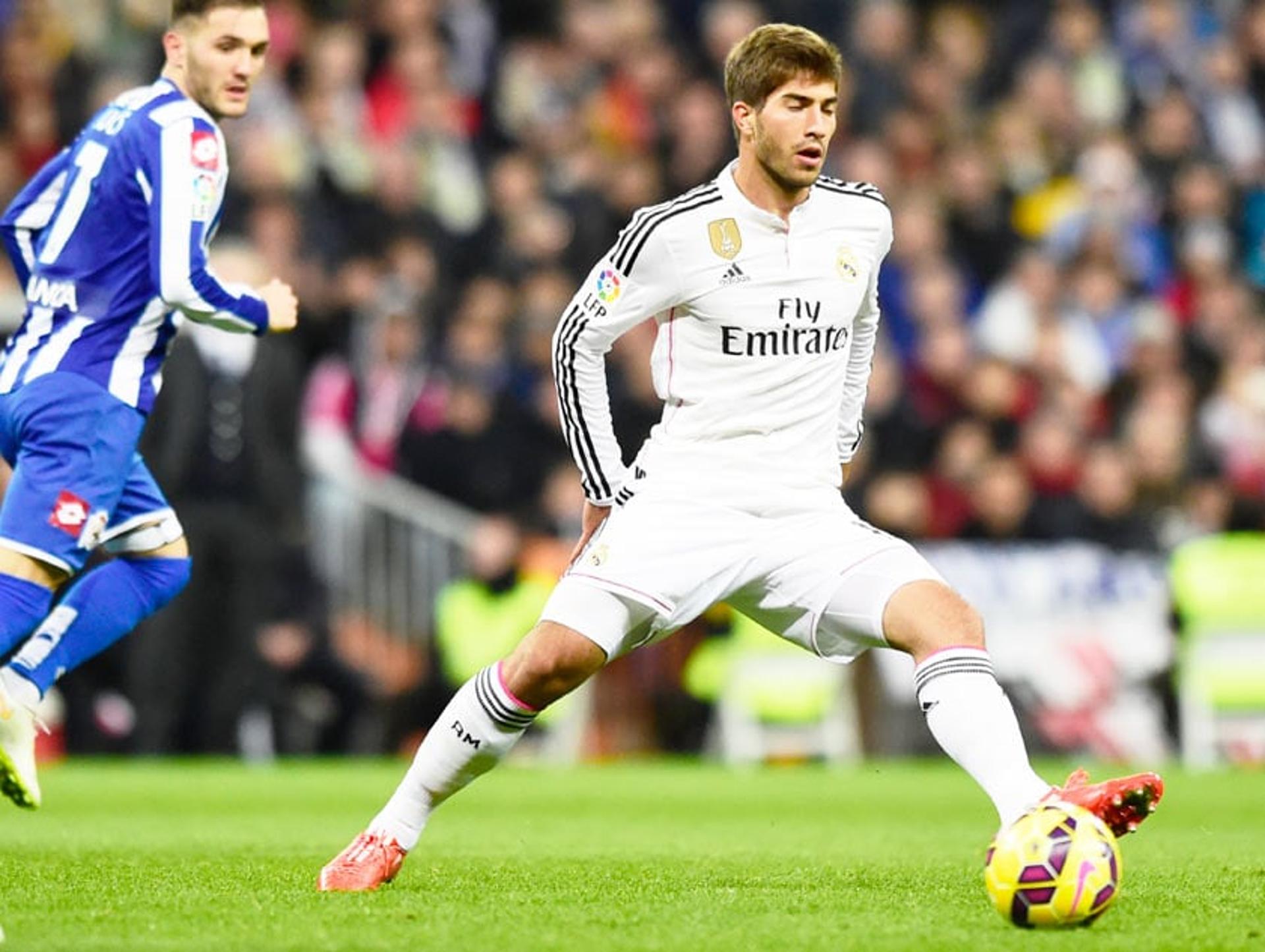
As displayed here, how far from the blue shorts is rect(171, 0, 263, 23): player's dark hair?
1.15 meters

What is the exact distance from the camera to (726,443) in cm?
643

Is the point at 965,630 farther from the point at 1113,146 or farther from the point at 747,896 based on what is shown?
the point at 1113,146

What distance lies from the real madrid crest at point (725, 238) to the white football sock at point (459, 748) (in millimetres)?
1277

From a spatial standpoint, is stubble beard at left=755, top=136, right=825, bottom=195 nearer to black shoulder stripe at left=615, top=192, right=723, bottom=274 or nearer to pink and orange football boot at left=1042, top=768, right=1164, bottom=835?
black shoulder stripe at left=615, top=192, right=723, bottom=274

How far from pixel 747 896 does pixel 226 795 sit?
16.3 feet

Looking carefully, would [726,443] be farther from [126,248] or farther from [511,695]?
[126,248]

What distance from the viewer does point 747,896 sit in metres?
6.30

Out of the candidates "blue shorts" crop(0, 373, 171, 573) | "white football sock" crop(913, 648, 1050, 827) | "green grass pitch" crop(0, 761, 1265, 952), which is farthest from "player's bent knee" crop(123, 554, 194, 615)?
"white football sock" crop(913, 648, 1050, 827)

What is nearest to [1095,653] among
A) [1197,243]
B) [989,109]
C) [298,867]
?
[1197,243]

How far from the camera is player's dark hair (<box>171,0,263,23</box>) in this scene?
7.11 meters

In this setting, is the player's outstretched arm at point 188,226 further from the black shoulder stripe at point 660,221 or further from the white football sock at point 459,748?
the white football sock at point 459,748

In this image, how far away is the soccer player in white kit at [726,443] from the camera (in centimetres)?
630

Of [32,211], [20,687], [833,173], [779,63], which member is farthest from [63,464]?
[833,173]

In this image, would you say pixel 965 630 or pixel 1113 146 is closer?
Result: pixel 965 630
